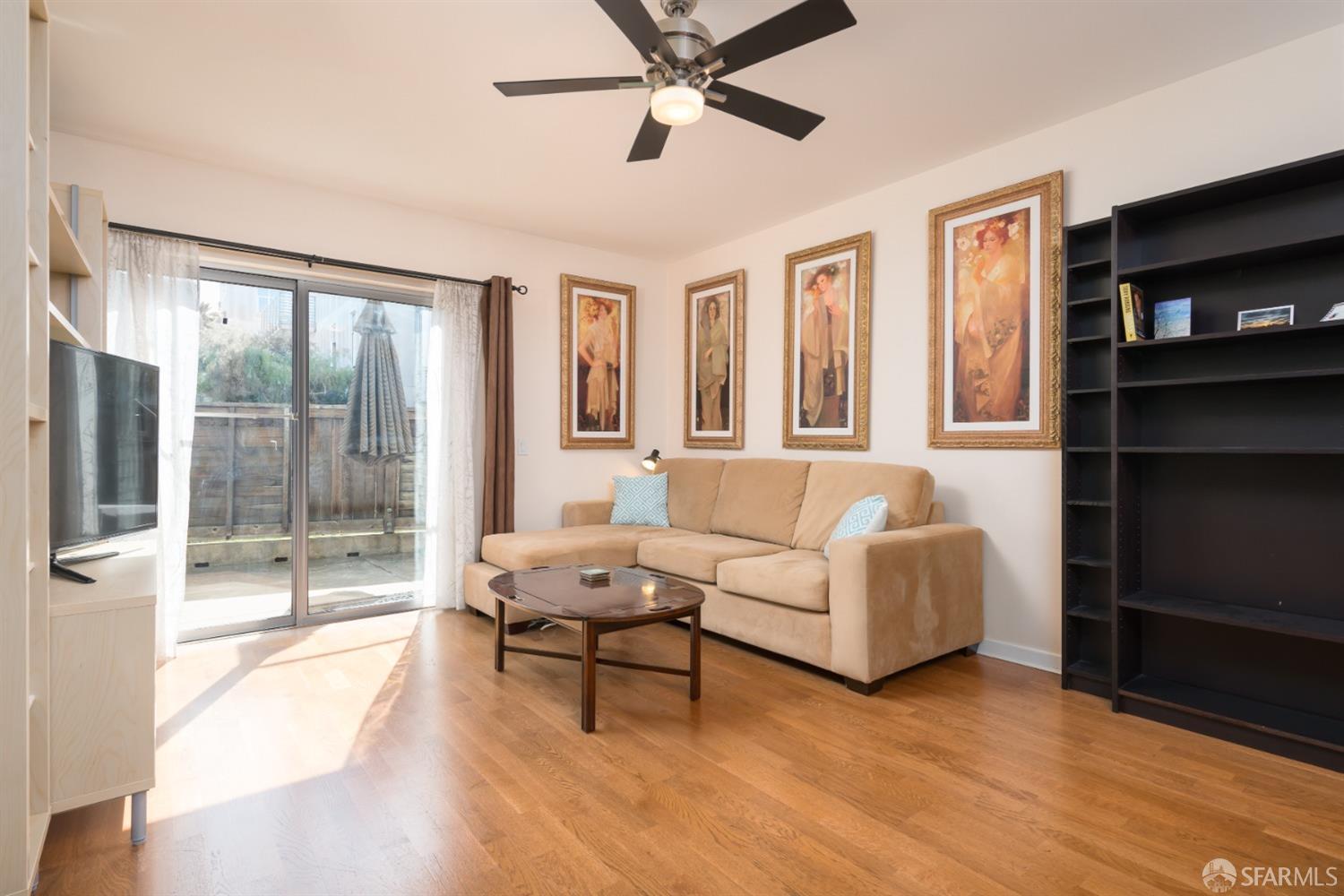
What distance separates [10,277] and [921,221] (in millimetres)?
3862

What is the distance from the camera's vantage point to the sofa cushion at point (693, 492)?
4.75 m

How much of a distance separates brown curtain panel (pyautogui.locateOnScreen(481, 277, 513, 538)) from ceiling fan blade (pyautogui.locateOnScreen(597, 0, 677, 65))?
106 inches

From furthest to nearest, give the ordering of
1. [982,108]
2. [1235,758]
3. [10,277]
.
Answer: [982,108]
[1235,758]
[10,277]

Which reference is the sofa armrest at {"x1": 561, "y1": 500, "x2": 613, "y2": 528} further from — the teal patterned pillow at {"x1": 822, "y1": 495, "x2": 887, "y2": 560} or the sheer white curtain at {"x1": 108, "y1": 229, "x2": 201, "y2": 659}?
the sheer white curtain at {"x1": 108, "y1": 229, "x2": 201, "y2": 659}

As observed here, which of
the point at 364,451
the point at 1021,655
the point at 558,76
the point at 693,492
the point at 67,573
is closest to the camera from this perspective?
the point at 67,573

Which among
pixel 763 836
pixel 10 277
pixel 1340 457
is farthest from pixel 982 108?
pixel 10 277

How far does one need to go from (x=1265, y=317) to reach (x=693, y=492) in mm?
3253

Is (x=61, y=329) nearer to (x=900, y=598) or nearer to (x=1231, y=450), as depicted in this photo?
(x=900, y=598)

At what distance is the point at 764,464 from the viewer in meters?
4.48

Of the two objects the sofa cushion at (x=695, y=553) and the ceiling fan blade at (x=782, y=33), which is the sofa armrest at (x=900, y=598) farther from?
the ceiling fan blade at (x=782, y=33)

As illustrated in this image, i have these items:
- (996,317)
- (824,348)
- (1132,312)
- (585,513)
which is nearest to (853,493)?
(824,348)

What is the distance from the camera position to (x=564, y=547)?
156 inches

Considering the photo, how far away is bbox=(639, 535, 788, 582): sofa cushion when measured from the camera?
3770 mm

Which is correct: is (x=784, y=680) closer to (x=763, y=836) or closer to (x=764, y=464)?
(x=763, y=836)
